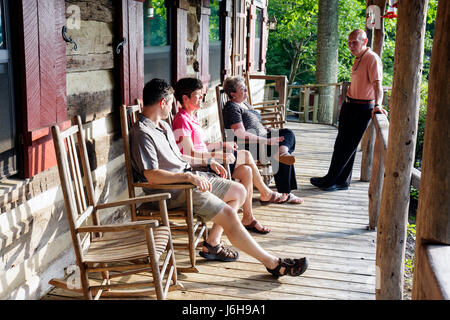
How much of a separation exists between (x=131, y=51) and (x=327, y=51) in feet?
29.5

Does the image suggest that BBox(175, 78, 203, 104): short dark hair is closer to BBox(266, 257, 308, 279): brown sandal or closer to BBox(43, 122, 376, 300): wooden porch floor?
BBox(43, 122, 376, 300): wooden porch floor

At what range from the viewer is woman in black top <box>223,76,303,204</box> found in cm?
443

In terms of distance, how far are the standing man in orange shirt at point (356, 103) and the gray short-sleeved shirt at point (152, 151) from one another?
2.00 m

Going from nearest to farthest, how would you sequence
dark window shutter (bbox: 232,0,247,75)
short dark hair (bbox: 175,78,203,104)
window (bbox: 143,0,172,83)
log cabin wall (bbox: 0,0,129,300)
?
log cabin wall (bbox: 0,0,129,300), short dark hair (bbox: 175,78,203,104), window (bbox: 143,0,172,83), dark window shutter (bbox: 232,0,247,75)

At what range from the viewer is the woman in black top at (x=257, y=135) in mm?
4430

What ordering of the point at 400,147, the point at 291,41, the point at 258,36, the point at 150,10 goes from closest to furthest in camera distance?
the point at 400,147, the point at 150,10, the point at 258,36, the point at 291,41

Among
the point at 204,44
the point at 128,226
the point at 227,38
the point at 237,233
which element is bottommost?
the point at 237,233

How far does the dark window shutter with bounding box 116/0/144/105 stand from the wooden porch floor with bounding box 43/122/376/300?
1.14m

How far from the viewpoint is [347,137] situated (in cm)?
498

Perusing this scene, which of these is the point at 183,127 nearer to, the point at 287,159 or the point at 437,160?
the point at 287,159

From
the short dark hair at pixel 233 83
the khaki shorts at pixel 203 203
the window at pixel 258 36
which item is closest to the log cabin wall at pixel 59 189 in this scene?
the khaki shorts at pixel 203 203

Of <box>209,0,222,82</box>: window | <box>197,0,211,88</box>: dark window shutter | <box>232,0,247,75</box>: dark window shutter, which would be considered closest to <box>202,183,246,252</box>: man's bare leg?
<box>197,0,211,88</box>: dark window shutter

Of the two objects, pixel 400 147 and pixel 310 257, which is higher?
pixel 400 147

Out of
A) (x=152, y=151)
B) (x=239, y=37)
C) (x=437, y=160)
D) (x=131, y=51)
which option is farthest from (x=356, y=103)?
(x=239, y=37)
